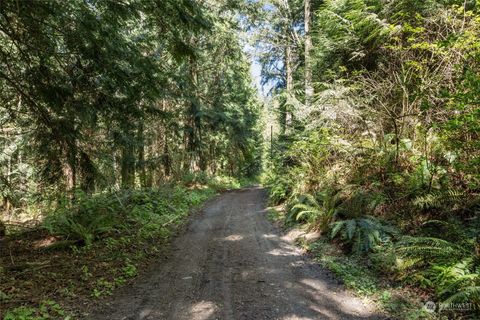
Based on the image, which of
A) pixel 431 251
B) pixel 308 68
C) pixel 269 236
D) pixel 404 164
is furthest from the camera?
pixel 308 68

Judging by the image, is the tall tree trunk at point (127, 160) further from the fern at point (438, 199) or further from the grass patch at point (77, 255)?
the fern at point (438, 199)

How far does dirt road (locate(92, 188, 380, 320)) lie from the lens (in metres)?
4.43

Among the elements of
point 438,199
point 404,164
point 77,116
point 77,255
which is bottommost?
point 77,255

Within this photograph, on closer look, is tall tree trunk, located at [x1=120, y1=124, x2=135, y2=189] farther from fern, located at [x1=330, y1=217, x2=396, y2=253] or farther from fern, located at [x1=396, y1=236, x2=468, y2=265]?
fern, located at [x1=396, y1=236, x2=468, y2=265]

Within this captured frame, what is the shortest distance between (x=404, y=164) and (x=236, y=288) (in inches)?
204

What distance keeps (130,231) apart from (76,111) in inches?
140

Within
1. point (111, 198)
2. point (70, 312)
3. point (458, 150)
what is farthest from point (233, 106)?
point (70, 312)

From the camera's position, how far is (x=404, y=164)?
757cm

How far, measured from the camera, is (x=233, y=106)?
2345cm

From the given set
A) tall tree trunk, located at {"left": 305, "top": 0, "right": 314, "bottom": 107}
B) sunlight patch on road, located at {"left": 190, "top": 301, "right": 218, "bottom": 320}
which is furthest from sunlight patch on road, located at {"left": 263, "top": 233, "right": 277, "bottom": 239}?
tall tree trunk, located at {"left": 305, "top": 0, "right": 314, "bottom": 107}

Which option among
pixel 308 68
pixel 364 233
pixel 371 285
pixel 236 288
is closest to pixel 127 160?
pixel 236 288

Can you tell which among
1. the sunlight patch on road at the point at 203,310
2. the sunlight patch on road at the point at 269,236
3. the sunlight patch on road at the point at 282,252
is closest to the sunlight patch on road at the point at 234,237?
the sunlight patch on road at the point at 269,236

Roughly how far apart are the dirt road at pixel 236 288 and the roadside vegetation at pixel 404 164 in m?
0.65

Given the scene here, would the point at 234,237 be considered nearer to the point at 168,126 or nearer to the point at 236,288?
the point at 236,288
